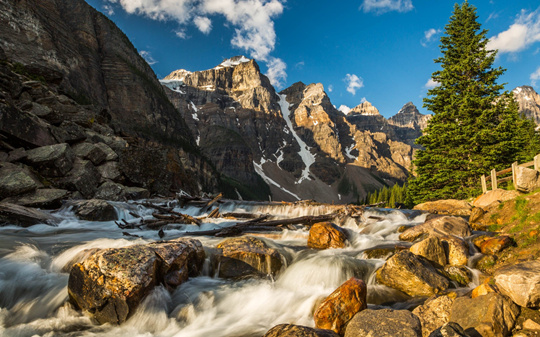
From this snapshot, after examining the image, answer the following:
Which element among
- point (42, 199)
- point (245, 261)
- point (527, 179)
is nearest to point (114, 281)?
point (245, 261)

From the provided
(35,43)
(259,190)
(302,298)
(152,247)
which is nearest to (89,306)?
(152,247)

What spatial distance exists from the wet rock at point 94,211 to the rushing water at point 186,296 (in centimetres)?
356

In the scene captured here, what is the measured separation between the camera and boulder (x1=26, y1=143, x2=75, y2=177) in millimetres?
15741

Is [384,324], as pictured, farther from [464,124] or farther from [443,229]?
[464,124]

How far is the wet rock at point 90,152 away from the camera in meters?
19.7

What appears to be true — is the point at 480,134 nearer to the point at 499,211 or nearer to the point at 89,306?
the point at 499,211

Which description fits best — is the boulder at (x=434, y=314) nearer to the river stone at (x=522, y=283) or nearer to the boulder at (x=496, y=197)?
the river stone at (x=522, y=283)

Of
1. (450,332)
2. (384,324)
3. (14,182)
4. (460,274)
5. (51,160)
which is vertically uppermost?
(51,160)

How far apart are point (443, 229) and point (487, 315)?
18.8 feet

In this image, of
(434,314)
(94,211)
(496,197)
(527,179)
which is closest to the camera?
(434,314)

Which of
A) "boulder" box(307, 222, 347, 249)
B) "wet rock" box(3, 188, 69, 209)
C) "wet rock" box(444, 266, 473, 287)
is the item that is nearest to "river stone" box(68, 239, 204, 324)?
"boulder" box(307, 222, 347, 249)

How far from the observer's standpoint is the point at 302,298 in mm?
6594

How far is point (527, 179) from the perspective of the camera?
11.4 meters

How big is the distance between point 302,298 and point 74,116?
88.9 ft
